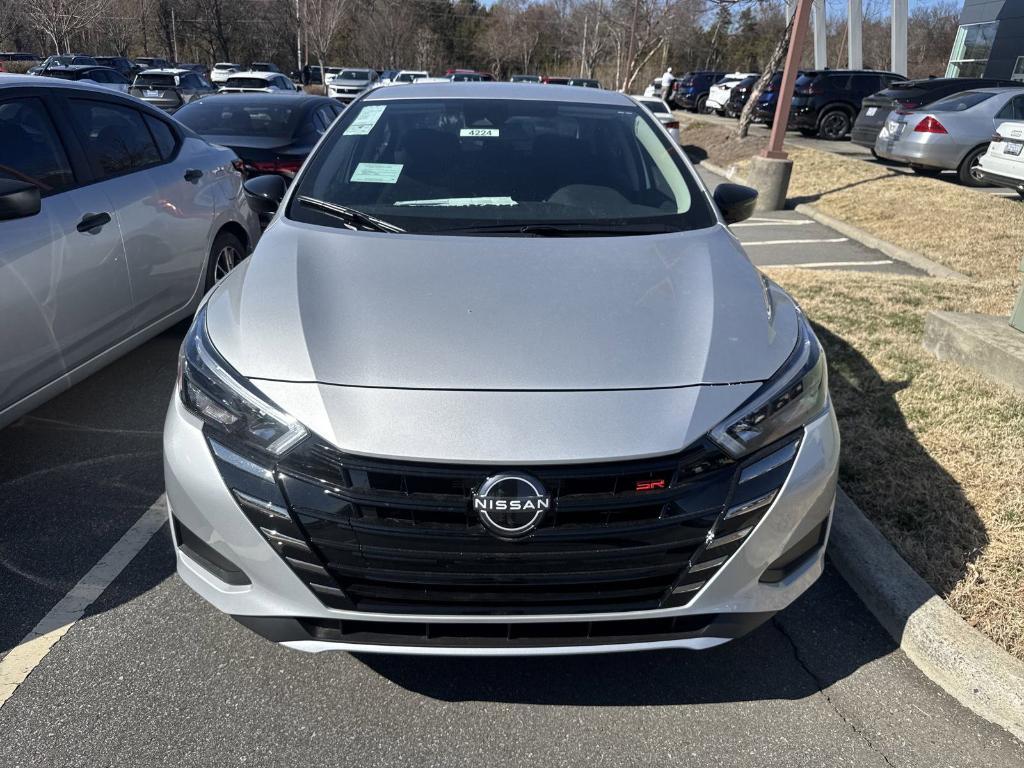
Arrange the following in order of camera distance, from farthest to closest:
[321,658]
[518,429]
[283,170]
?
[283,170], [321,658], [518,429]

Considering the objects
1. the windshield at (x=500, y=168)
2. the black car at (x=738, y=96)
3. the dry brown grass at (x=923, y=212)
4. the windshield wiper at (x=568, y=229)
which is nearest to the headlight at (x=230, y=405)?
the windshield at (x=500, y=168)

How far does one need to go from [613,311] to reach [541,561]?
86cm

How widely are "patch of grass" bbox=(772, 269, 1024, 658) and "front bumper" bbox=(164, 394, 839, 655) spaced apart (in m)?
1.08

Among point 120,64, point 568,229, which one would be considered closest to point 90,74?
point 120,64

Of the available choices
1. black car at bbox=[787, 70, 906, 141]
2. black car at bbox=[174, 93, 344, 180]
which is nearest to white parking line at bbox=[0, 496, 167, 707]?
black car at bbox=[174, 93, 344, 180]

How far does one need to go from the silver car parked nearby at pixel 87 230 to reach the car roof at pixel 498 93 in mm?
1439

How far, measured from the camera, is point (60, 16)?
117 ft

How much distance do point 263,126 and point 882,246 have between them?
22.5 feet

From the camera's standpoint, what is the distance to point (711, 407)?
2.12 metres

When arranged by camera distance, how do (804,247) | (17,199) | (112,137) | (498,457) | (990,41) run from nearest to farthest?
1. (498,457)
2. (17,199)
3. (112,137)
4. (804,247)
5. (990,41)

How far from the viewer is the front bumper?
211 cm

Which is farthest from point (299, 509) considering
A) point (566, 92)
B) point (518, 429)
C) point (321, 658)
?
point (566, 92)

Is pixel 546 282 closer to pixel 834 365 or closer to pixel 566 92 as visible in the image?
pixel 566 92

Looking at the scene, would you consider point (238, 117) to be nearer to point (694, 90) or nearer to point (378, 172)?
point (378, 172)
